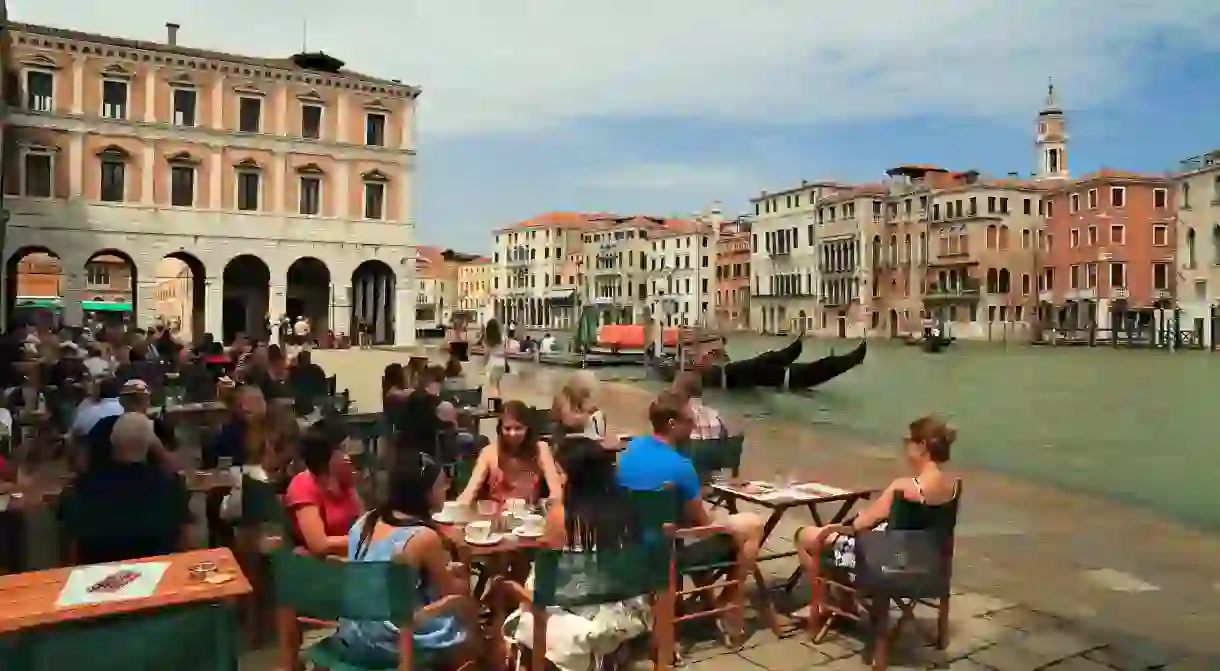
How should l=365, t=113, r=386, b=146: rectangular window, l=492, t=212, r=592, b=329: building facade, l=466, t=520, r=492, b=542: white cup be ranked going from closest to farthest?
l=466, t=520, r=492, b=542: white cup, l=365, t=113, r=386, b=146: rectangular window, l=492, t=212, r=592, b=329: building facade

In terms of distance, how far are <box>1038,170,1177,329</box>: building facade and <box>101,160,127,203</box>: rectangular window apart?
55142 millimetres

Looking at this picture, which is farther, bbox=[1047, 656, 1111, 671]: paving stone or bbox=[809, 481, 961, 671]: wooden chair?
bbox=[1047, 656, 1111, 671]: paving stone

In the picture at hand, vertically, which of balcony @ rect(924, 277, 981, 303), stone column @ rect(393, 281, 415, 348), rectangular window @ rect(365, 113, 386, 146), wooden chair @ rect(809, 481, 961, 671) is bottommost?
wooden chair @ rect(809, 481, 961, 671)

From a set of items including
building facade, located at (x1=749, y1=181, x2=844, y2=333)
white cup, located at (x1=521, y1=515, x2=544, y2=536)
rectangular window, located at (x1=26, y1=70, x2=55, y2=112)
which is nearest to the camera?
white cup, located at (x1=521, y1=515, x2=544, y2=536)

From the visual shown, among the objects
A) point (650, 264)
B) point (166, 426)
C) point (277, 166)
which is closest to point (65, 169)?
point (277, 166)

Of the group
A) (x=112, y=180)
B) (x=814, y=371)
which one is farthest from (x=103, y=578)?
(x=112, y=180)

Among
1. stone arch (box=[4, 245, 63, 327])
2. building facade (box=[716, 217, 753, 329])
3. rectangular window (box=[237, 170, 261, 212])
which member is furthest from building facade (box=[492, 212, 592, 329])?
rectangular window (box=[237, 170, 261, 212])

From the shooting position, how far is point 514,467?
15.3 ft

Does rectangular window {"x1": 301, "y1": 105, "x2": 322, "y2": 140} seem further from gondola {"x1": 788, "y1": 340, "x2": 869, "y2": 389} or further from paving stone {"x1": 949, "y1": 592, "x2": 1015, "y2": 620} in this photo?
paving stone {"x1": 949, "y1": 592, "x2": 1015, "y2": 620}

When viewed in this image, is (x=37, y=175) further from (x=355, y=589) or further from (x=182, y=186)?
(x=355, y=589)

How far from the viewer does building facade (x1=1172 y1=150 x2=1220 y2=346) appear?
55000 millimetres

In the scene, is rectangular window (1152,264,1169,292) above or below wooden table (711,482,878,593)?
above

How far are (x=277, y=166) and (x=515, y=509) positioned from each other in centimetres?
3144

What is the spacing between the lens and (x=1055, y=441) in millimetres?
17312
